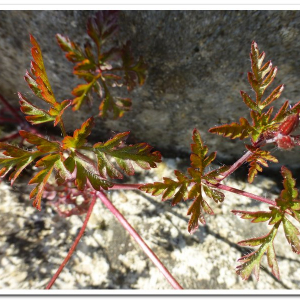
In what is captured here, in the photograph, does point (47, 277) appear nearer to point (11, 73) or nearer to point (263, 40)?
point (11, 73)

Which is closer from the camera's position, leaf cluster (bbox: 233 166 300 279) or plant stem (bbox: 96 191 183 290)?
leaf cluster (bbox: 233 166 300 279)

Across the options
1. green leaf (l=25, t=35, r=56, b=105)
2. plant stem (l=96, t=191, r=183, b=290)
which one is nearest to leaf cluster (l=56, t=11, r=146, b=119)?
green leaf (l=25, t=35, r=56, b=105)

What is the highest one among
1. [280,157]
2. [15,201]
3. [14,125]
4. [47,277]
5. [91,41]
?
[91,41]

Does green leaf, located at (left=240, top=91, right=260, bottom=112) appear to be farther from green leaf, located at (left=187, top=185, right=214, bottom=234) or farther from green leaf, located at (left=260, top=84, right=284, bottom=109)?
green leaf, located at (left=187, top=185, right=214, bottom=234)

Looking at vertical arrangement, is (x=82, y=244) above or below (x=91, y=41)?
below

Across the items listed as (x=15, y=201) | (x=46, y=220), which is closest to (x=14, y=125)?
(x=15, y=201)
